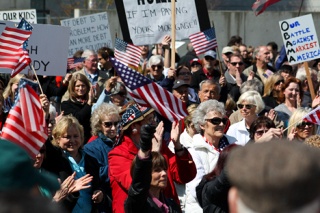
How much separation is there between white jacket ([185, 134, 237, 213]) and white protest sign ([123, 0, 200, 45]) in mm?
5437

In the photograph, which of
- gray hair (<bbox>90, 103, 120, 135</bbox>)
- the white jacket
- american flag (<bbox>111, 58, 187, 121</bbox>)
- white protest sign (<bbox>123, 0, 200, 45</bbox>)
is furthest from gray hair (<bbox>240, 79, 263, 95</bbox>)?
the white jacket

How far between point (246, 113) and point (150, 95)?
2362mm

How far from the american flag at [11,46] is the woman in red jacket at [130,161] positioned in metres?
2.03

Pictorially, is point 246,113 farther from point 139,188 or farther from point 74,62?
point 74,62

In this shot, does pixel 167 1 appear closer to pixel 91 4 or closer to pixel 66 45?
pixel 66 45

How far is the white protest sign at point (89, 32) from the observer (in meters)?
15.9

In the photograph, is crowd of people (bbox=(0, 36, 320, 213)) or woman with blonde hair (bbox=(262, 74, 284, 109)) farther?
woman with blonde hair (bbox=(262, 74, 284, 109))

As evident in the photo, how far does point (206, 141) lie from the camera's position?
7895mm

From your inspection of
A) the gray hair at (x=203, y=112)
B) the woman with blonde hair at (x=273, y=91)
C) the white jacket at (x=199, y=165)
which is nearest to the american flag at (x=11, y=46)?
the gray hair at (x=203, y=112)

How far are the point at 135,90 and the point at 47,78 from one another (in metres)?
5.30

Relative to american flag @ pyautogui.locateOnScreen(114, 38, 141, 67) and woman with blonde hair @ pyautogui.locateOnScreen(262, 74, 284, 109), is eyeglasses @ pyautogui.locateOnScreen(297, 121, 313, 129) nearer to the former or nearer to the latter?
woman with blonde hair @ pyautogui.locateOnScreen(262, 74, 284, 109)

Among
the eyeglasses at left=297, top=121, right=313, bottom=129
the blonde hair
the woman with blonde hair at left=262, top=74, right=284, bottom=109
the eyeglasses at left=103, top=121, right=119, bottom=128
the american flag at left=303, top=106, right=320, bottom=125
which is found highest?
the blonde hair

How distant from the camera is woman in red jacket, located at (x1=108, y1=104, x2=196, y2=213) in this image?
22.2 ft

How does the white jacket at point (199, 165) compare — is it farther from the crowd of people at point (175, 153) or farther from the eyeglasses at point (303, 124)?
the eyeglasses at point (303, 124)
